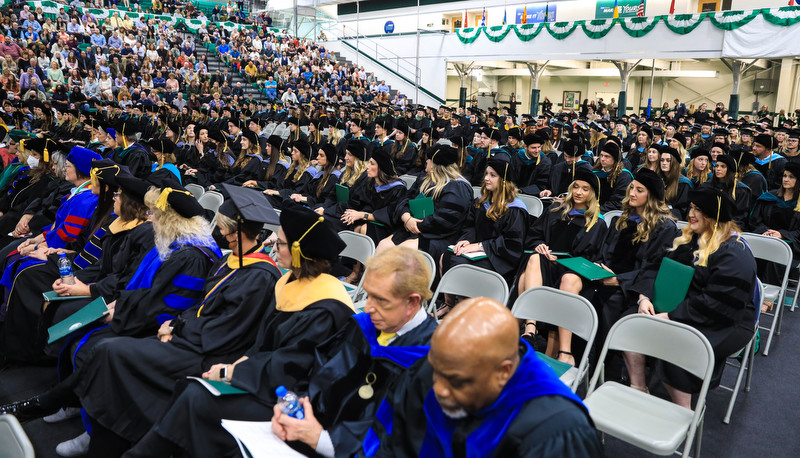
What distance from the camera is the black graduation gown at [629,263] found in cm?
413

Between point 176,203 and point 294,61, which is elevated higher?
point 294,61

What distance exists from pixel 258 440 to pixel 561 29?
23106mm

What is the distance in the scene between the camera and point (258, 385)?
256cm

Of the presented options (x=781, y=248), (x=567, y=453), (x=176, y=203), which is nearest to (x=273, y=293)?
(x=176, y=203)

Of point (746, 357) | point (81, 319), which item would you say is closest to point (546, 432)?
point (746, 357)

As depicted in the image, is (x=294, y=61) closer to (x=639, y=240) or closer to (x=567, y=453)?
(x=639, y=240)

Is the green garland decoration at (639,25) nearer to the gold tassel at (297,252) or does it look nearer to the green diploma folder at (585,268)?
the green diploma folder at (585,268)

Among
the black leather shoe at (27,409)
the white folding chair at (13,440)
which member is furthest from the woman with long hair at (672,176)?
the white folding chair at (13,440)

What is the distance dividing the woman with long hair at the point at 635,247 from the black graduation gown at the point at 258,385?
242cm

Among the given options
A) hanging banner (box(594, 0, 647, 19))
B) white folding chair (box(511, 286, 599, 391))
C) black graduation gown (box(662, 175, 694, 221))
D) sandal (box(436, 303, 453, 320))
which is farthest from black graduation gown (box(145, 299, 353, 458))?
hanging banner (box(594, 0, 647, 19))

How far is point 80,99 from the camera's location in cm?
1617

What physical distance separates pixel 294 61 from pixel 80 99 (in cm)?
1186

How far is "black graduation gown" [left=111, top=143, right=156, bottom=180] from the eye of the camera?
807 centimetres

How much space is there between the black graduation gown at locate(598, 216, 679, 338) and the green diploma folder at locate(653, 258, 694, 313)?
5.2 inches
